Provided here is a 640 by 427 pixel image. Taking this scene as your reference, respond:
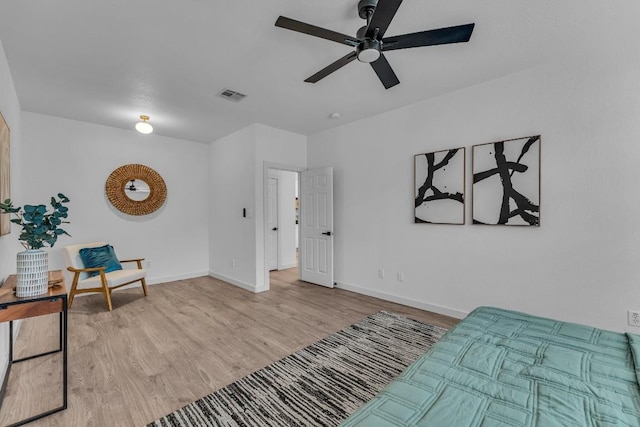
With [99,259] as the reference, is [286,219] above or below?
above

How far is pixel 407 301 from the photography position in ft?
12.2

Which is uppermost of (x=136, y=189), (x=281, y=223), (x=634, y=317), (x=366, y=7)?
(x=366, y=7)

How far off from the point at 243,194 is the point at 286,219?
5.96ft

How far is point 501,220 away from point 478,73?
1.53 m

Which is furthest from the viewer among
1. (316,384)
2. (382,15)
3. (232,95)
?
(232,95)

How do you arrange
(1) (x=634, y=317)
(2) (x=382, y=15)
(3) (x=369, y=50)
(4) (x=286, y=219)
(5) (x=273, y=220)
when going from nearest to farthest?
(2) (x=382, y=15) → (3) (x=369, y=50) → (1) (x=634, y=317) → (5) (x=273, y=220) → (4) (x=286, y=219)

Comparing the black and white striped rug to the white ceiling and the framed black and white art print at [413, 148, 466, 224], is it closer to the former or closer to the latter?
the framed black and white art print at [413, 148, 466, 224]

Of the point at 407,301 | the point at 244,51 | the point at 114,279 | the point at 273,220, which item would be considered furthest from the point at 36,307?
the point at 273,220

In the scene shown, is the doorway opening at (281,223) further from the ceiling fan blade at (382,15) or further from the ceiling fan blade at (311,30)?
the ceiling fan blade at (382,15)

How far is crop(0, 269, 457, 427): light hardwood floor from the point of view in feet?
6.23

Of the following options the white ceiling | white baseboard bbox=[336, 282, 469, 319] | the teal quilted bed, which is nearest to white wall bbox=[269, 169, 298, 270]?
white baseboard bbox=[336, 282, 469, 319]

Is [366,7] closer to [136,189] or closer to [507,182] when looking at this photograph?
[507,182]

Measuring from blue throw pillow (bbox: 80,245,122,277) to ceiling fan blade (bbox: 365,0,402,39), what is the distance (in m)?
4.32

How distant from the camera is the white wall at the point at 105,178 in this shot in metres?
3.97
